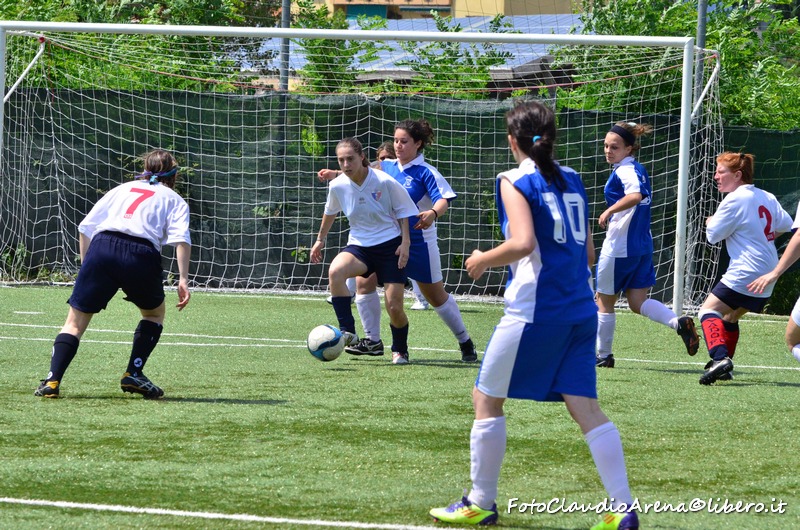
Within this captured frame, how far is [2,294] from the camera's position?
13.1m

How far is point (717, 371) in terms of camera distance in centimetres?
748

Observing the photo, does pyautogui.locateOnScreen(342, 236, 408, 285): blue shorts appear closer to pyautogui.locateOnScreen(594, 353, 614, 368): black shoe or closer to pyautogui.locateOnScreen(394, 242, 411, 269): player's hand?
pyautogui.locateOnScreen(394, 242, 411, 269): player's hand

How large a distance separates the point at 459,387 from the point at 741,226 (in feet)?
7.45

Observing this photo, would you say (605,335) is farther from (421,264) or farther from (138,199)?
(138,199)

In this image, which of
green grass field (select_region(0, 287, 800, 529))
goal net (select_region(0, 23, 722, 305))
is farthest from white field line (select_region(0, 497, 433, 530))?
goal net (select_region(0, 23, 722, 305))

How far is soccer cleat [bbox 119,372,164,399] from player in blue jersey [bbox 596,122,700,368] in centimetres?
350

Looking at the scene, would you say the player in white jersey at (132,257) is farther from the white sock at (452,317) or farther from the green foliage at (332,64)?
the green foliage at (332,64)

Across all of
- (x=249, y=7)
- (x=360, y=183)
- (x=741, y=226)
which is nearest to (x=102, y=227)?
(x=360, y=183)

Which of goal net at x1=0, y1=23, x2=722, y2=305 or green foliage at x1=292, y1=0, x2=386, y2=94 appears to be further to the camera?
green foliage at x1=292, y1=0, x2=386, y2=94

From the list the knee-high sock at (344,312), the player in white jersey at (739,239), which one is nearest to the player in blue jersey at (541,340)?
the player in white jersey at (739,239)

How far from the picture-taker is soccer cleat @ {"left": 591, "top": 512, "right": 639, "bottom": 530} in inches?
151

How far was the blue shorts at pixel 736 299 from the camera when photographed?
7.71 meters

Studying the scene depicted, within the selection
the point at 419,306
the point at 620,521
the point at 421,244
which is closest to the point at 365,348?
the point at 421,244

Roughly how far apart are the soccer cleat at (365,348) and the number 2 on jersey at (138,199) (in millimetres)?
2794
